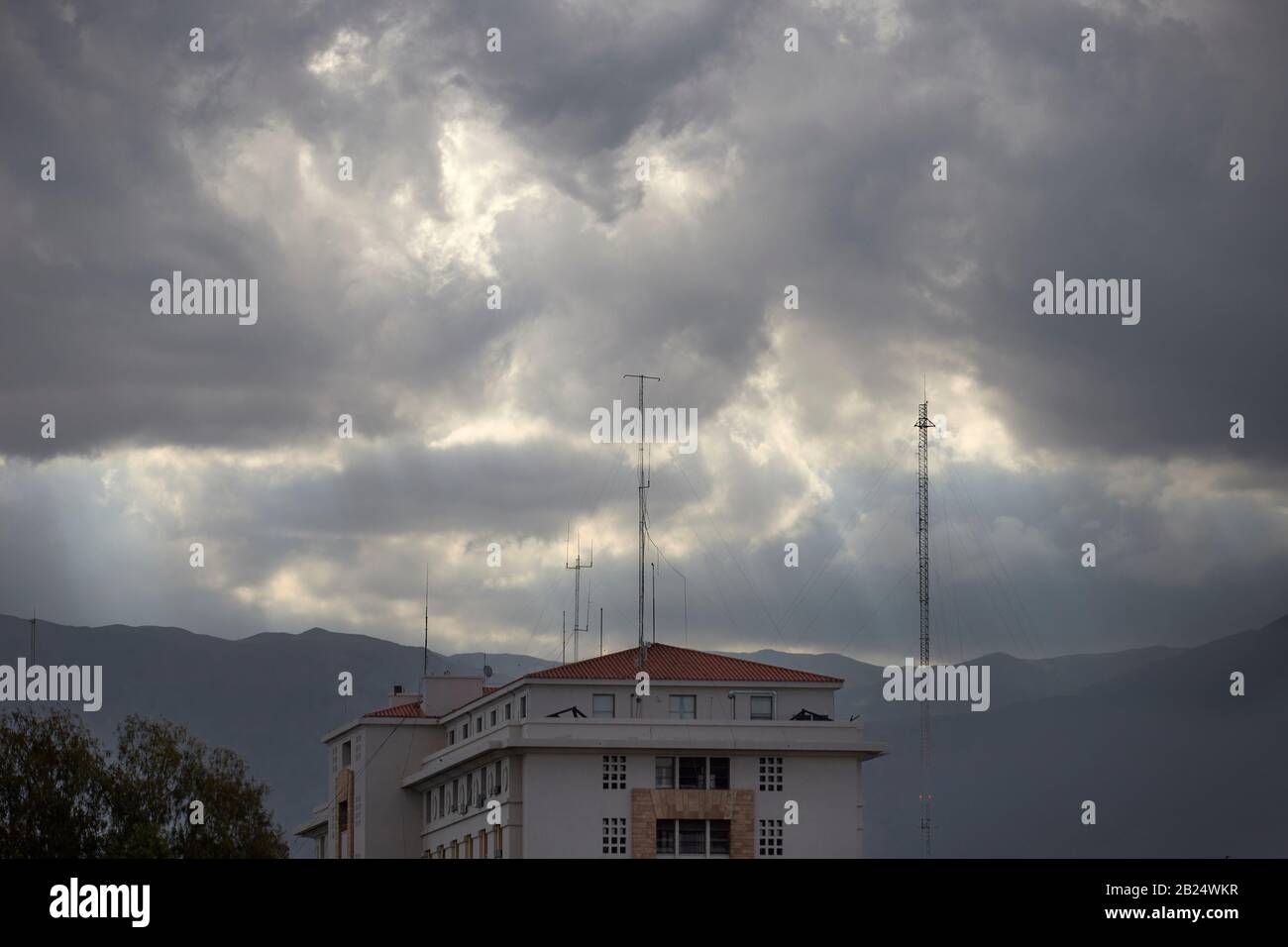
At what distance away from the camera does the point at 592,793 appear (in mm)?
117375

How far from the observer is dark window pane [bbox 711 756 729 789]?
118625 millimetres

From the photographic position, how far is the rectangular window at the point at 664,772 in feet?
388

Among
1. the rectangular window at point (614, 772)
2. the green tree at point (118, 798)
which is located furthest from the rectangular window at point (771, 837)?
the green tree at point (118, 798)

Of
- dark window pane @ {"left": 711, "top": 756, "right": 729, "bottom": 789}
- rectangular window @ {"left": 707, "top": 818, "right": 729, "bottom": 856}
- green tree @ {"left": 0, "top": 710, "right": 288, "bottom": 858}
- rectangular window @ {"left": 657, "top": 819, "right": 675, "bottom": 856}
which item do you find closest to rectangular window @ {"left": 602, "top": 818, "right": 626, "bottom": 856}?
rectangular window @ {"left": 657, "top": 819, "right": 675, "bottom": 856}

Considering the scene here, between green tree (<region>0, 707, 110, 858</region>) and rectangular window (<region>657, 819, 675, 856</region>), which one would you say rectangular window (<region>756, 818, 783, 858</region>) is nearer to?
rectangular window (<region>657, 819, 675, 856</region>)

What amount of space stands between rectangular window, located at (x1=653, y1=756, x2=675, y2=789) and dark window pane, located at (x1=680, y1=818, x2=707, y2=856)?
2606 millimetres

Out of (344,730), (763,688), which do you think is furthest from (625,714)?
(344,730)

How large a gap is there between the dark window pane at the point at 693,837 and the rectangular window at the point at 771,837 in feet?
11.3

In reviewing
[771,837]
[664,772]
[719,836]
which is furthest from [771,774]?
[664,772]

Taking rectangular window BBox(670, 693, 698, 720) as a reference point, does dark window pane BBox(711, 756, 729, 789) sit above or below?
below

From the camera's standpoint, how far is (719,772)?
119 m

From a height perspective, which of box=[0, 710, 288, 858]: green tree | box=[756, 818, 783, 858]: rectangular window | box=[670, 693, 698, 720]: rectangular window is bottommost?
box=[756, 818, 783, 858]: rectangular window
